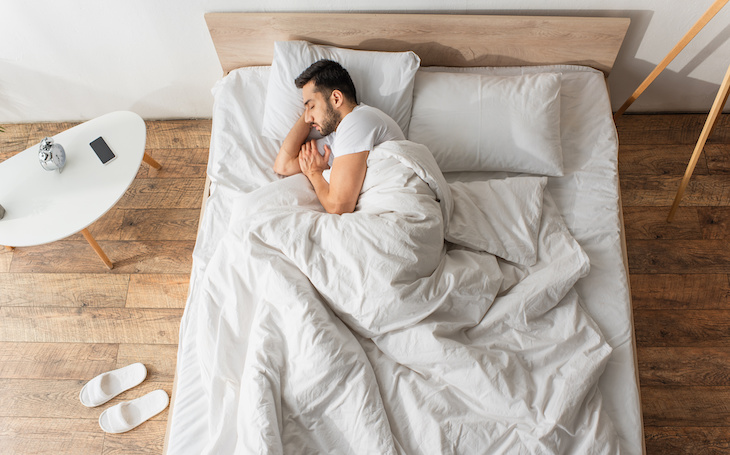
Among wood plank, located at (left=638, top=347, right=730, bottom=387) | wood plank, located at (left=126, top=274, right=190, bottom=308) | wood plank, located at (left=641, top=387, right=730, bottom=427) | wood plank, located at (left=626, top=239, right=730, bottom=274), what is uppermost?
wood plank, located at (left=126, top=274, right=190, bottom=308)

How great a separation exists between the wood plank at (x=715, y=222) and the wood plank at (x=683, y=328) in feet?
1.08

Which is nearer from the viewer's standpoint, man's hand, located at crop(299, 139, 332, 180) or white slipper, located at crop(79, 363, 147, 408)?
man's hand, located at crop(299, 139, 332, 180)

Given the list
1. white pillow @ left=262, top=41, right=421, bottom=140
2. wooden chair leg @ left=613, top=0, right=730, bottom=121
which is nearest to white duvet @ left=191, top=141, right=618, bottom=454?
white pillow @ left=262, top=41, right=421, bottom=140

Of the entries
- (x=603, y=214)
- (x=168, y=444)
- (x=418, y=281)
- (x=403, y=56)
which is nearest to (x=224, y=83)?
(x=403, y=56)

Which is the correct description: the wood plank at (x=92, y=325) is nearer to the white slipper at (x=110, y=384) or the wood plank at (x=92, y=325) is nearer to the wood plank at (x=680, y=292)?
the white slipper at (x=110, y=384)

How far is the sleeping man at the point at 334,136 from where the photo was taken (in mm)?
1641

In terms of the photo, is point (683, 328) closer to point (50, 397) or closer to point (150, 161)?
point (150, 161)

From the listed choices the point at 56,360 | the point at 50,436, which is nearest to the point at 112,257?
the point at 56,360

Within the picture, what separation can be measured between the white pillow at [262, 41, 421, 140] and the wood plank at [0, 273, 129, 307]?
3.12 ft

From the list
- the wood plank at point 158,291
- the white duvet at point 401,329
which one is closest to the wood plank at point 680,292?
the white duvet at point 401,329

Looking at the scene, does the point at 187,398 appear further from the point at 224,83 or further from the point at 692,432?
the point at 692,432

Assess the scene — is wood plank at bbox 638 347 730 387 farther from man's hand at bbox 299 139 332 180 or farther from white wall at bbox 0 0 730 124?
man's hand at bbox 299 139 332 180

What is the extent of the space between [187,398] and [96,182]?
0.97 metres

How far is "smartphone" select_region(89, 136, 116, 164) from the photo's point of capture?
200 cm
